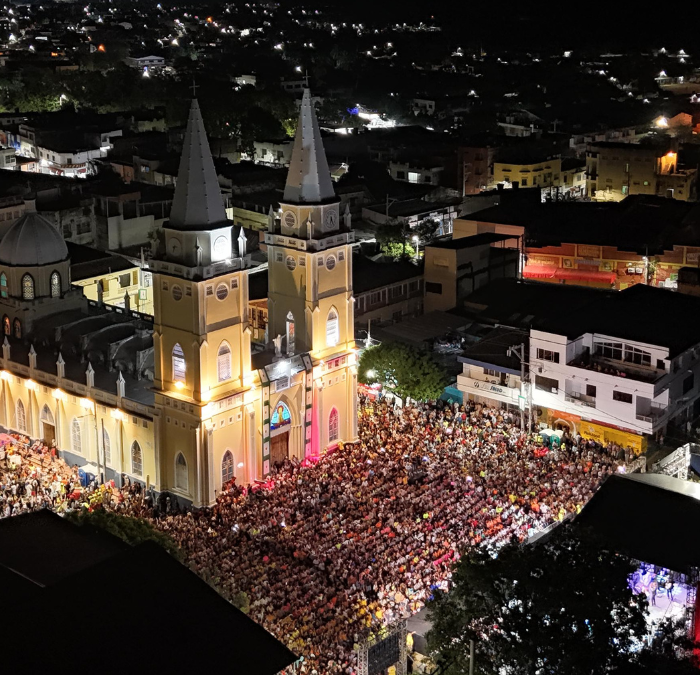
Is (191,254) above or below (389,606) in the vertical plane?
above

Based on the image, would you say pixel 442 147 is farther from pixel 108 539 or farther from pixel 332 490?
pixel 108 539

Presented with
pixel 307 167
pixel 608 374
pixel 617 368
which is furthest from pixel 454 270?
pixel 307 167

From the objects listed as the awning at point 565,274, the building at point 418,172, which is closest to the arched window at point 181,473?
the awning at point 565,274

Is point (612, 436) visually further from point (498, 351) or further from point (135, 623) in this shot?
point (135, 623)

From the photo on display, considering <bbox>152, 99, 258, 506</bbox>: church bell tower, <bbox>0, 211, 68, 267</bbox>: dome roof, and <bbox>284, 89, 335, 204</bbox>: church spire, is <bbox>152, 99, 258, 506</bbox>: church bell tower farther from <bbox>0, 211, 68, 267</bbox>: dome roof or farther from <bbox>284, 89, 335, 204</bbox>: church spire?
<bbox>0, 211, 68, 267</bbox>: dome roof

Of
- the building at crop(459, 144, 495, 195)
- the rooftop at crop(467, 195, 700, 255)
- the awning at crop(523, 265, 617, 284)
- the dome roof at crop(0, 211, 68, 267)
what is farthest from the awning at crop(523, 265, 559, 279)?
the dome roof at crop(0, 211, 68, 267)

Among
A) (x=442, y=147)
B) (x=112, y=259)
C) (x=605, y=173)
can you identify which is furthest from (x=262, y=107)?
(x=112, y=259)
